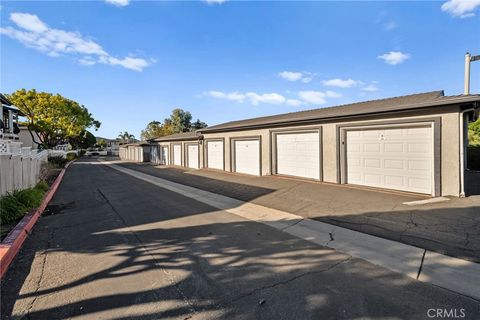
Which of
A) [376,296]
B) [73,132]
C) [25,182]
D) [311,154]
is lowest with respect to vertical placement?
[376,296]

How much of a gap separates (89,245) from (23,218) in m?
2.61

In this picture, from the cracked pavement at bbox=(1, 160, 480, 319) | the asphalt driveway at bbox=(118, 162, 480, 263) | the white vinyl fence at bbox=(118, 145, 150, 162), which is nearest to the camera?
the cracked pavement at bbox=(1, 160, 480, 319)

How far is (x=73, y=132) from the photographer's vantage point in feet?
126

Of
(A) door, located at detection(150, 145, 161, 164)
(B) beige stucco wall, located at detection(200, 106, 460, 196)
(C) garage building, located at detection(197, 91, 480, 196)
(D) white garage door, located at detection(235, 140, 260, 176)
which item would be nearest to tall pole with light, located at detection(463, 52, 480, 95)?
(C) garage building, located at detection(197, 91, 480, 196)

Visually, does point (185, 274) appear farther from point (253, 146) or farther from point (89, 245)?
point (253, 146)

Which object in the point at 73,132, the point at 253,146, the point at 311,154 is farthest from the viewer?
the point at 73,132

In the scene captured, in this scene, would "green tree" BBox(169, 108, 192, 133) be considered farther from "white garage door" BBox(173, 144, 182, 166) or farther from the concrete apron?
the concrete apron

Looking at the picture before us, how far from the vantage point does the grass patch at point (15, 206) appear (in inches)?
222

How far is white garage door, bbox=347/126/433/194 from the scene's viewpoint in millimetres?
7887

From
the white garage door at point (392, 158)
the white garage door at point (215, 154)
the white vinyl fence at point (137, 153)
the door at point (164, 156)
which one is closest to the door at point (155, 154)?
the door at point (164, 156)

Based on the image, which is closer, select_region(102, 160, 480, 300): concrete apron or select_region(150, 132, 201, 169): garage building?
select_region(102, 160, 480, 300): concrete apron

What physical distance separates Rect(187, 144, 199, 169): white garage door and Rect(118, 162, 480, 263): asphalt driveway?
11.5 meters

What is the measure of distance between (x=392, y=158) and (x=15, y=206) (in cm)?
1101

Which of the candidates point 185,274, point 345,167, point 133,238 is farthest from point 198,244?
point 345,167
